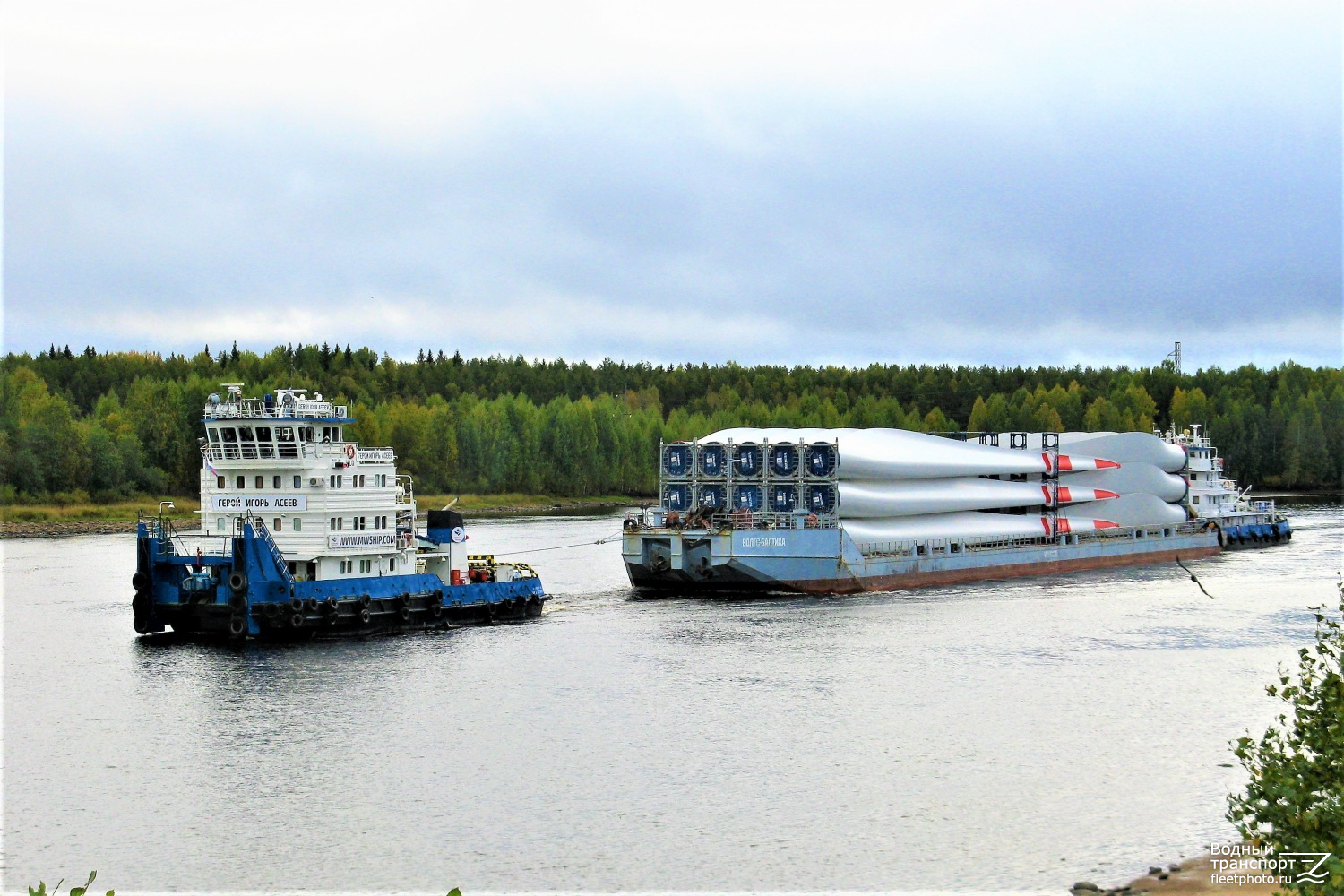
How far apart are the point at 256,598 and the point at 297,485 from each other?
391cm

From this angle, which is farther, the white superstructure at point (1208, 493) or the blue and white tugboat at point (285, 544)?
the white superstructure at point (1208, 493)

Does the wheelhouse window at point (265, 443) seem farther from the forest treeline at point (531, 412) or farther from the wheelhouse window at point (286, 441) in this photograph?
the forest treeline at point (531, 412)

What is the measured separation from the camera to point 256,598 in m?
43.1

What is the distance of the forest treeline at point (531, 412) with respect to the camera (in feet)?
366

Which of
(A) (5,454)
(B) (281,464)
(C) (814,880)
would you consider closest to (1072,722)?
(C) (814,880)

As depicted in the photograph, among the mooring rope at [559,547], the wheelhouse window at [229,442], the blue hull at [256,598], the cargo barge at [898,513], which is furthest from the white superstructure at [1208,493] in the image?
the wheelhouse window at [229,442]

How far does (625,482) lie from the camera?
5792 inches

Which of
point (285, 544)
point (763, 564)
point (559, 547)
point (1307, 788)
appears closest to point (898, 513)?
point (763, 564)

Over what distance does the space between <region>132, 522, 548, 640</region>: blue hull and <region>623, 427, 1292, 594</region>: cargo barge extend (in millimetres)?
14879

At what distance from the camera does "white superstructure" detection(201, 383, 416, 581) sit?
4494cm

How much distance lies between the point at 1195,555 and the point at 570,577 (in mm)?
37443

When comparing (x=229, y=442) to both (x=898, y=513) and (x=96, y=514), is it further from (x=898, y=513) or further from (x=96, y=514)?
(x=96, y=514)

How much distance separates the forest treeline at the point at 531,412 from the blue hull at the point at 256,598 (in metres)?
64.0

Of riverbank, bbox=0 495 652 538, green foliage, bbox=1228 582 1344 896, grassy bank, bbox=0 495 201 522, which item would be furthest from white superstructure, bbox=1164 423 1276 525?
green foliage, bbox=1228 582 1344 896
